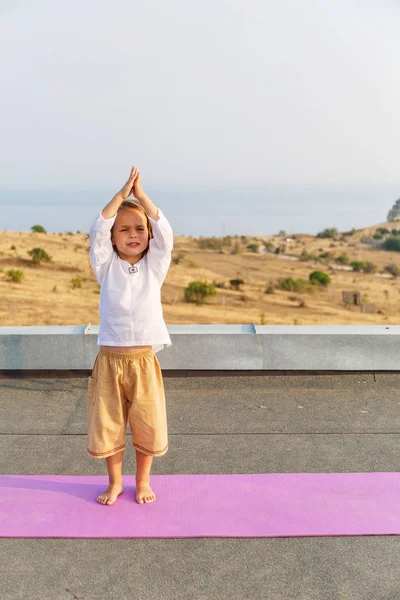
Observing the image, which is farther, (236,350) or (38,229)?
(38,229)

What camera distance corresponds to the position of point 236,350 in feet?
18.4

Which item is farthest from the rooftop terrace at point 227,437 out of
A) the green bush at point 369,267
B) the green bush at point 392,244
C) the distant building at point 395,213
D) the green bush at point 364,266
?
the distant building at point 395,213

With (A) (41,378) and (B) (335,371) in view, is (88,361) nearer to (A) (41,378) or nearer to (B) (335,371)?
(A) (41,378)

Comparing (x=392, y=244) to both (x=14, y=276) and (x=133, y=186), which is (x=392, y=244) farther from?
(x=133, y=186)

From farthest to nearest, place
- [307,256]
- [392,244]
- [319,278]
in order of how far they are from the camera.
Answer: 1. [392,244]
2. [307,256]
3. [319,278]

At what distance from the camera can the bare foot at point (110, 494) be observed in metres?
3.62

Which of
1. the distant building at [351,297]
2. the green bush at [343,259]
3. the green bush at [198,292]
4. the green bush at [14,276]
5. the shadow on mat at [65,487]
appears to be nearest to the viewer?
the shadow on mat at [65,487]

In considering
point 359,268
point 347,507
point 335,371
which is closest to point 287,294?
point 359,268

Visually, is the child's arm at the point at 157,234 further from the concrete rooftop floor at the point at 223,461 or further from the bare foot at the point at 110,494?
the concrete rooftop floor at the point at 223,461

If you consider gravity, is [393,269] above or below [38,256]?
below

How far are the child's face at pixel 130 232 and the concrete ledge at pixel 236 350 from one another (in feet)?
6.83

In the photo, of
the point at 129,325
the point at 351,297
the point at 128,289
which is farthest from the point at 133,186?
the point at 351,297

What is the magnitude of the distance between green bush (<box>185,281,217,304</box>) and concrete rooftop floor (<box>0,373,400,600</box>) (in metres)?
23.9

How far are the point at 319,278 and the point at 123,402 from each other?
1264 inches
